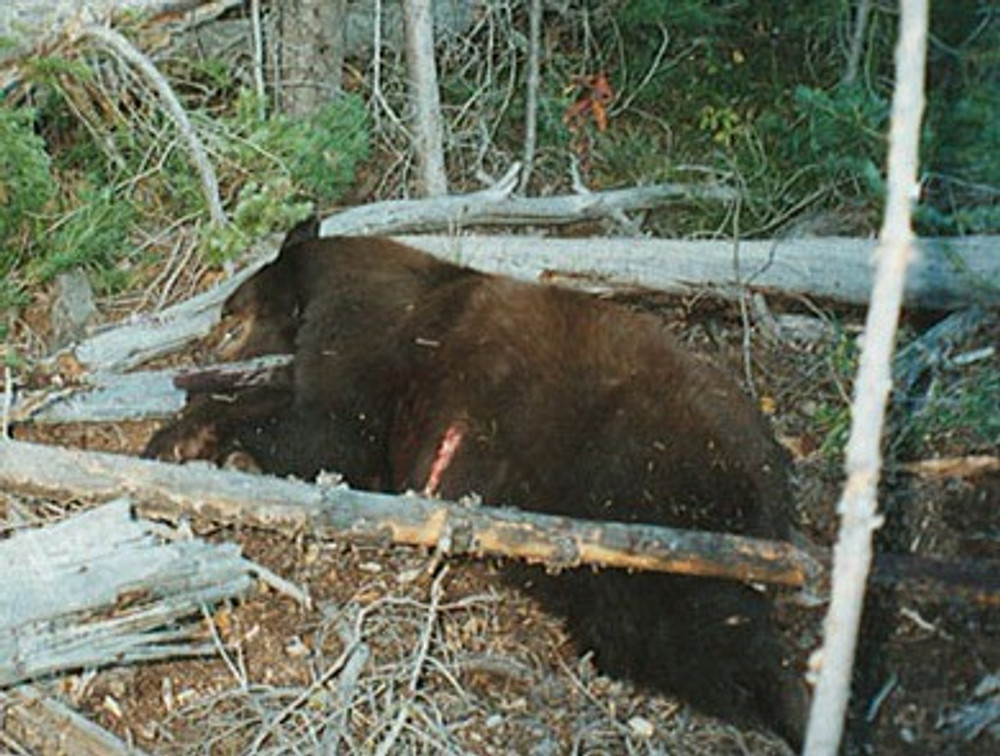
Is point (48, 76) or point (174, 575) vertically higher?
point (48, 76)

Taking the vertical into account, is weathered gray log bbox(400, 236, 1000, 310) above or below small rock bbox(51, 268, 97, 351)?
above

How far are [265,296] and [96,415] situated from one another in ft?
2.80

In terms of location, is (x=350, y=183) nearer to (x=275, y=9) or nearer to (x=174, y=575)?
(x=275, y=9)

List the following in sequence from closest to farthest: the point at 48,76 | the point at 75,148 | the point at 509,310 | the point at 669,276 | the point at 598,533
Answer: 1. the point at 598,533
2. the point at 509,310
3. the point at 669,276
4. the point at 48,76
5. the point at 75,148

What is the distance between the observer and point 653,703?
4.43m

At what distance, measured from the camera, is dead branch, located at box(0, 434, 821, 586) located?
3.83 m

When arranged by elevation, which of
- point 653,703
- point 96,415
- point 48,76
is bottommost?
point 653,703

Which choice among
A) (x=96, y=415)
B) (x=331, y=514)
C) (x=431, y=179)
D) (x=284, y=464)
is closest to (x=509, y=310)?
(x=284, y=464)

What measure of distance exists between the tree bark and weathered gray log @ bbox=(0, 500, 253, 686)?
365 centimetres

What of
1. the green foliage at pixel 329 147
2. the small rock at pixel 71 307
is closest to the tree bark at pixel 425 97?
the green foliage at pixel 329 147

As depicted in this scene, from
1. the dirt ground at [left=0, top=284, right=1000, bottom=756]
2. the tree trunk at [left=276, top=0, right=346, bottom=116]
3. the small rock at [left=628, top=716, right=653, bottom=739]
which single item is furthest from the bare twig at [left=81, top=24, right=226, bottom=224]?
the small rock at [left=628, top=716, right=653, bottom=739]

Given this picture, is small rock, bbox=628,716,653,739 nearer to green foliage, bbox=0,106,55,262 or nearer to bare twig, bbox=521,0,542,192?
green foliage, bbox=0,106,55,262

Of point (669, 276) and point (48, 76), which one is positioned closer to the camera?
point (669, 276)

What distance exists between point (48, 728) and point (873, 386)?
103 inches
